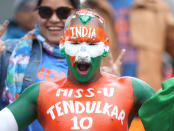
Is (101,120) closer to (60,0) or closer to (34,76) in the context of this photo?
(34,76)

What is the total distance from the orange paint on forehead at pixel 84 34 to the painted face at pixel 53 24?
2.65ft

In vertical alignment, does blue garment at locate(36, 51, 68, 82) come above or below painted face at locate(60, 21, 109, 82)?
below

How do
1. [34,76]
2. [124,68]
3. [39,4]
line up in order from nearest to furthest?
1. [34,76]
2. [39,4]
3. [124,68]

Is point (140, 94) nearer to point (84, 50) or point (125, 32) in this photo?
point (84, 50)

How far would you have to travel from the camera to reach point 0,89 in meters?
4.35

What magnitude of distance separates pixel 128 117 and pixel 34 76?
99cm

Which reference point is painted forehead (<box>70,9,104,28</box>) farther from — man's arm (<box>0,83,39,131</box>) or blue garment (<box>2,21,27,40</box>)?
blue garment (<box>2,21,27,40</box>)

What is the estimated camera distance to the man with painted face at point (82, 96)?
336cm

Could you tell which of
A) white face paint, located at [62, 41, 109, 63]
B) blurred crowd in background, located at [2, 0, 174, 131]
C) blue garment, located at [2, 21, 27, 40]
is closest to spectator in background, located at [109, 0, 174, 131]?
blurred crowd in background, located at [2, 0, 174, 131]

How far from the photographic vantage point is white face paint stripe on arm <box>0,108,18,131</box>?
133 inches

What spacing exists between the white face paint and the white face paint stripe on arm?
1.81 ft

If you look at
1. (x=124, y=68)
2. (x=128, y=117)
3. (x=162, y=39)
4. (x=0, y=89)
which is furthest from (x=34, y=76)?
(x=162, y=39)

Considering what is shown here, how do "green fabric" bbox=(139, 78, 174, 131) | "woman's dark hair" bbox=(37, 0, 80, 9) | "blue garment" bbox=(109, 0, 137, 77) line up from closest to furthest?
1. "green fabric" bbox=(139, 78, 174, 131)
2. "woman's dark hair" bbox=(37, 0, 80, 9)
3. "blue garment" bbox=(109, 0, 137, 77)

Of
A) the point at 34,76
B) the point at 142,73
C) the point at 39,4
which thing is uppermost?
the point at 39,4
